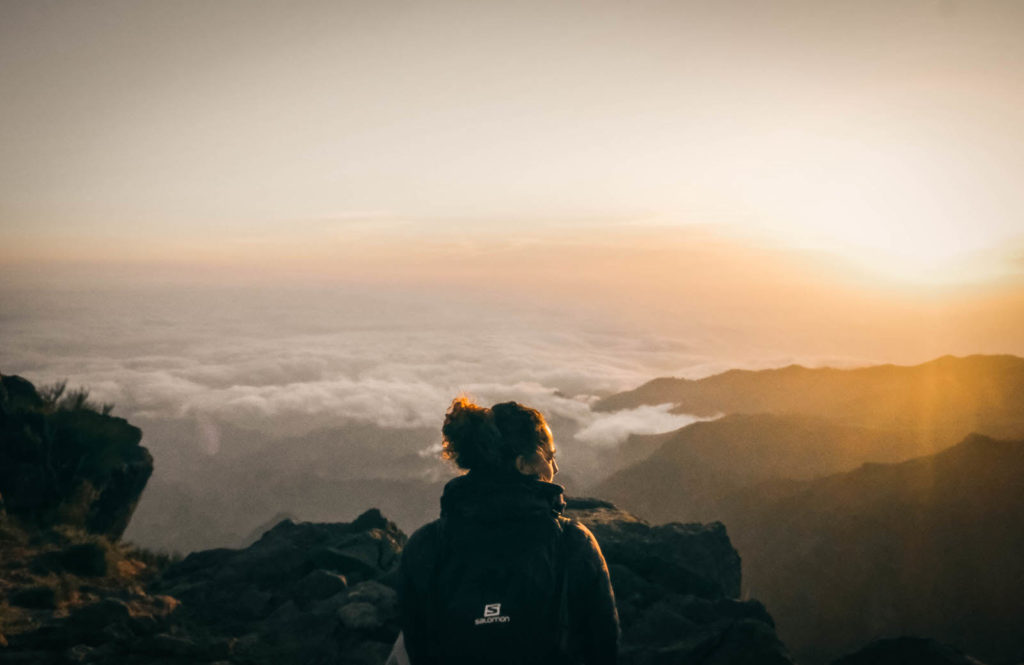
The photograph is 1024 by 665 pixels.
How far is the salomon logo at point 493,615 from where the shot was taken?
9.78 ft

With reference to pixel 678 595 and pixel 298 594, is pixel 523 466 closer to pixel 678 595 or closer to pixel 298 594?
pixel 678 595

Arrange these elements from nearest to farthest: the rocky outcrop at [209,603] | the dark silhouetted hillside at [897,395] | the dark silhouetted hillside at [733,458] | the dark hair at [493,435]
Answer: the dark hair at [493,435] → the rocky outcrop at [209,603] → the dark silhouetted hillside at [897,395] → the dark silhouetted hillside at [733,458]

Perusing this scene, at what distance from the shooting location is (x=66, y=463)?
11.3 meters

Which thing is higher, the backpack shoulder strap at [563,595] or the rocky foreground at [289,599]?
the backpack shoulder strap at [563,595]

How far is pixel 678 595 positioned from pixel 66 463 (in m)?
10.9

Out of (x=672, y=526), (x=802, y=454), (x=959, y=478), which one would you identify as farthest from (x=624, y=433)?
(x=672, y=526)

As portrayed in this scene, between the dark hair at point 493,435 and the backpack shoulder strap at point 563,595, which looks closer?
the backpack shoulder strap at point 563,595

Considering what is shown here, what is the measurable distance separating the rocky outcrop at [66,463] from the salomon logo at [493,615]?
10135 mm

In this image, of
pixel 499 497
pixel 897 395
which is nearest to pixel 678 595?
pixel 499 497

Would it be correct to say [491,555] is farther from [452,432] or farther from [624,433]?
[624,433]


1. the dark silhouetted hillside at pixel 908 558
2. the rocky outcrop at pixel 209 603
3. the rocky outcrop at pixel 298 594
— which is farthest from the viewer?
the dark silhouetted hillside at pixel 908 558

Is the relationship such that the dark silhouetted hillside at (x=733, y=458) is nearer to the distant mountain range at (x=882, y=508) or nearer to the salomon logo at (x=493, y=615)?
the distant mountain range at (x=882, y=508)

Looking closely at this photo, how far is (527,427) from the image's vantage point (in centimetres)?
327

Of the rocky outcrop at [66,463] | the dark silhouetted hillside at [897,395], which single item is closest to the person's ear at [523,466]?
the rocky outcrop at [66,463]
